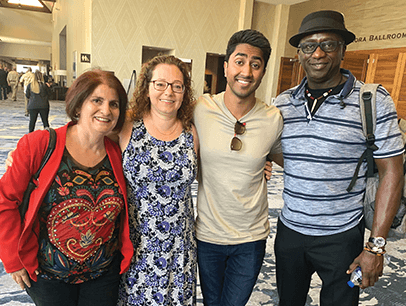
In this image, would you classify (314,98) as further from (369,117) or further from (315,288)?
(315,288)

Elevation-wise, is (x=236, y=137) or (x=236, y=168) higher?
(x=236, y=137)

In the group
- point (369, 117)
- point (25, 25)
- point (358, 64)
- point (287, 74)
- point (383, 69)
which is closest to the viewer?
point (369, 117)

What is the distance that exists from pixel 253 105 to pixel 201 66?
33.4 ft

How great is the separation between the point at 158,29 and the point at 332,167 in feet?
33.8

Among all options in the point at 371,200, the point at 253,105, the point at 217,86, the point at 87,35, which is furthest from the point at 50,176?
the point at 217,86

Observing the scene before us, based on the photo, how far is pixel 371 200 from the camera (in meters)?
1.55

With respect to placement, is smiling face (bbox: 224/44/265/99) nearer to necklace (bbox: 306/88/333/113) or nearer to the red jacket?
necklace (bbox: 306/88/333/113)

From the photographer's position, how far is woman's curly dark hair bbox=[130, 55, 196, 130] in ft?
5.39

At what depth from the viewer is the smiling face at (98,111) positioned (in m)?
1.44

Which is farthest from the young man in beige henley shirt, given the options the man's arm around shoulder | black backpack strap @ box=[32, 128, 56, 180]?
black backpack strap @ box=[32, 128, 56, 180]

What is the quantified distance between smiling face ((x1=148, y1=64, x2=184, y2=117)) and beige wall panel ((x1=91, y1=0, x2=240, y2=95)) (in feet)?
29.8

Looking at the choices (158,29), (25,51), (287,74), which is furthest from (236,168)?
(25,51)

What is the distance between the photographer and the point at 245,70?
64.5 inches

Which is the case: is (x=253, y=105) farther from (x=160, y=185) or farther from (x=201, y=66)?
(x=201, y=66)
